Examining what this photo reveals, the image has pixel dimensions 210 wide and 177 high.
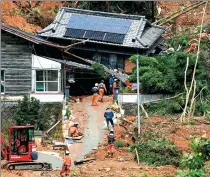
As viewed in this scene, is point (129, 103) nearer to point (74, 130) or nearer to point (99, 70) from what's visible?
point (99, 70)

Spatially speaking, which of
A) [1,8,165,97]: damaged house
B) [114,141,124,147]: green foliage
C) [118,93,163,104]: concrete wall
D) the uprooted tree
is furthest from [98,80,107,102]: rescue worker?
[114,141,124,147]: green foliage

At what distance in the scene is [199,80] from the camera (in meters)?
32.7

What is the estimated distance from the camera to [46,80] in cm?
3341

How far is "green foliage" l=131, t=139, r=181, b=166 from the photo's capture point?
1035 inches

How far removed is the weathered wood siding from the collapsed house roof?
548cm

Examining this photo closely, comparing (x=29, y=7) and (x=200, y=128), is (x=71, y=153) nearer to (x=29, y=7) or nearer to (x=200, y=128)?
(x=200, y=128)

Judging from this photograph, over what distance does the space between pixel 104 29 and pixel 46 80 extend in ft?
21.7

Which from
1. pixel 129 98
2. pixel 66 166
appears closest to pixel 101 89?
pixel 129 98

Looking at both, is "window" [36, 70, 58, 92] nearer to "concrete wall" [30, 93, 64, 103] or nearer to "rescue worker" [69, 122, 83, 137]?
"concrete wall" [30, 93, 64, 103]

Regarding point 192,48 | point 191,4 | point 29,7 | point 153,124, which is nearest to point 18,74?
point 153,124

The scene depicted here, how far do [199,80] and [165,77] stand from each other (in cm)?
145

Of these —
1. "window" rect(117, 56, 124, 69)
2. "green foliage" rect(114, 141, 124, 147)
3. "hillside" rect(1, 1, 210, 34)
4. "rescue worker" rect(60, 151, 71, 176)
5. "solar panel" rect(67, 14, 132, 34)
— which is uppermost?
"hillside" rect(1, 1, 210, 34)

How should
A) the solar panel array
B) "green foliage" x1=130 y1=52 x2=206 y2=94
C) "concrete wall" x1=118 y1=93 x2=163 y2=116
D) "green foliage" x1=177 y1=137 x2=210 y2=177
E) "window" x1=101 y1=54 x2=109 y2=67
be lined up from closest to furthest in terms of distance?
"green foliage" x1=177 y1=137 x2=210 y2=177 < "green foliage" x1=130 y1=52 x2=206 y2=94 < "concrete wall" x1=118 y1=93 x2=163 y2=116 < the solar panel array < "window" x1=101 y1=54 x2=109 y2=67

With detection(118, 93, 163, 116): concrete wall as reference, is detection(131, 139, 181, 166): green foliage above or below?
below
